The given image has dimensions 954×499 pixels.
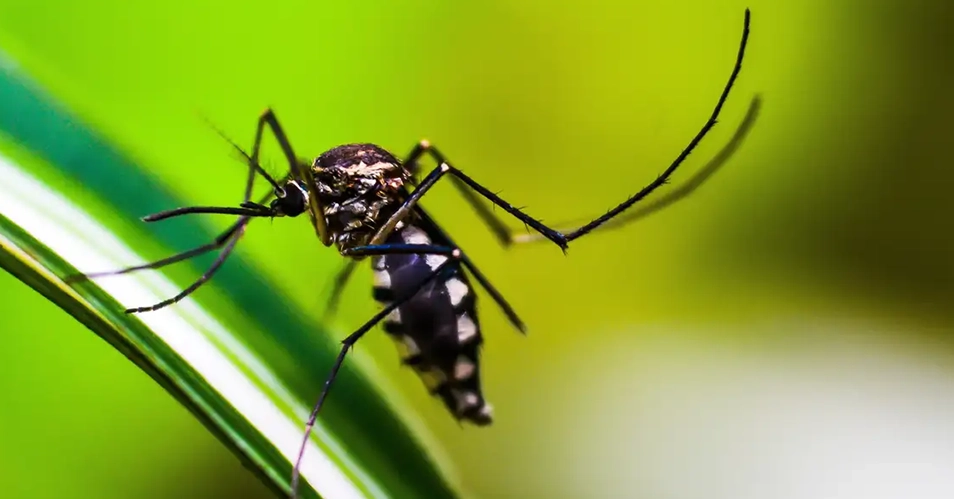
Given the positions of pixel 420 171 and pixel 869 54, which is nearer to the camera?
pixel 420 171

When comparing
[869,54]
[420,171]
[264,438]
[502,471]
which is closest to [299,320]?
[264,438]

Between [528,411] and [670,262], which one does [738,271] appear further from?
[528,411]

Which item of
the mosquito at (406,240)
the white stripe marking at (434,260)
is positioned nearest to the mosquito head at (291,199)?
the mosquito at (406,240)

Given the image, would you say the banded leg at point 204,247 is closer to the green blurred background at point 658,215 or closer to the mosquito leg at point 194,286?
the mosquito leg at point 194,286

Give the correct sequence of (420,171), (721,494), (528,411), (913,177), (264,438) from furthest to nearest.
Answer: (913,177) → (528,411) → (721,494) → (420,171) → (264,438)

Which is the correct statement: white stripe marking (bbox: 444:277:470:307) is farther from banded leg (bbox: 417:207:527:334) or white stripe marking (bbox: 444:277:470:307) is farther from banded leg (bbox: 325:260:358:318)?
banded leg (bbox: 325:260:358:318)

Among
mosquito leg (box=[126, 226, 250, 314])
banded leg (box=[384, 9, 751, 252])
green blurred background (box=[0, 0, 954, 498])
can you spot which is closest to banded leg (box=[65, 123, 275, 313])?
mosquito leg (box=[126, 226, 250, 314])
